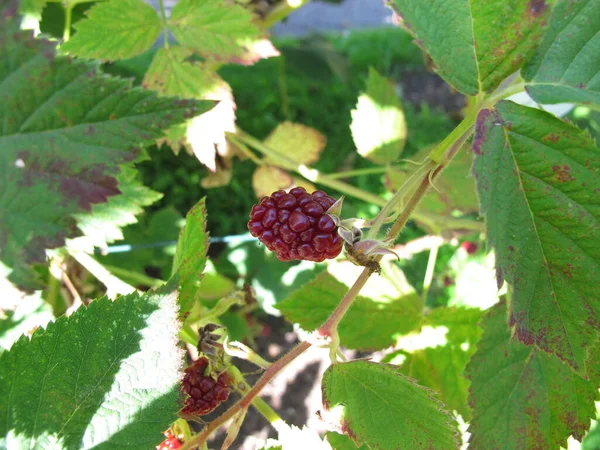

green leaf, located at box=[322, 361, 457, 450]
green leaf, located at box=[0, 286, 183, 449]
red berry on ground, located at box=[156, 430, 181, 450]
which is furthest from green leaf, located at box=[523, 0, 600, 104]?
red berry on ground, located at box=[156, 430, 181, 450]

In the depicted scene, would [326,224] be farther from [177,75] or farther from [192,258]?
[177,75]

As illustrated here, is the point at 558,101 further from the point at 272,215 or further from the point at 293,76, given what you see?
the point at 293,76

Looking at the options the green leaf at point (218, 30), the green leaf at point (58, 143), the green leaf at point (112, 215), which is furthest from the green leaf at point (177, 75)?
the green leaf at point (58, 143)

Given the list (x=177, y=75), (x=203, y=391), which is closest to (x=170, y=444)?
(x=203, y=391)

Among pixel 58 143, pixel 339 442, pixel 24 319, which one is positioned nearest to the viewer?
pixel 58 143

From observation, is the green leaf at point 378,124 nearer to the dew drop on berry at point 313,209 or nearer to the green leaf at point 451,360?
the green leaf at point 451,360

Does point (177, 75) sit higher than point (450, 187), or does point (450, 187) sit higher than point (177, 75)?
point (177, 75)

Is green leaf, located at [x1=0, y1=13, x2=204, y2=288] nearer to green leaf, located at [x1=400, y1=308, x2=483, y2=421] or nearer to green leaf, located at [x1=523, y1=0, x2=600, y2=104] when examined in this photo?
green leaf, located at [x1=523, y1=0, x2=600, y2=104]
